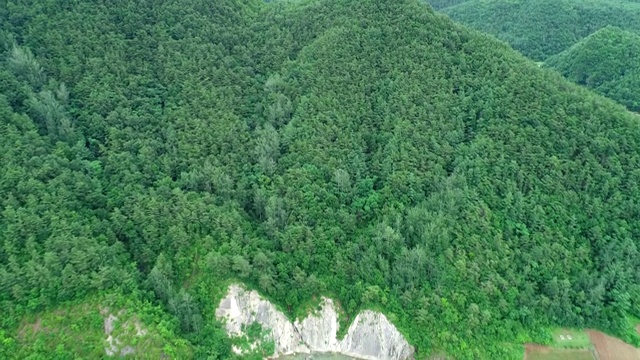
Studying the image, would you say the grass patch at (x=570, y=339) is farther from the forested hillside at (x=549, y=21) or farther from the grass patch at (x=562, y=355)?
the forested hillside at (x=549, y=21)

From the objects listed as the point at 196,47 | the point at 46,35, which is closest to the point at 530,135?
the point at 196,47

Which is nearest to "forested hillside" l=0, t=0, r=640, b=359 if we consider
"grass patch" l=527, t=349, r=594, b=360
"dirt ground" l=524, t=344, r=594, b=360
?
"dirt ground" l=524, t=344, r=594, b=360

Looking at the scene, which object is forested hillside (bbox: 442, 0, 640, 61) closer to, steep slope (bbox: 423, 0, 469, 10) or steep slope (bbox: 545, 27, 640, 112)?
A: steep slope (bbox: 545, 27, 640, 112)

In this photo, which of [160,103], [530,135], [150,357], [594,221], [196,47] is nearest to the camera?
[150,357]

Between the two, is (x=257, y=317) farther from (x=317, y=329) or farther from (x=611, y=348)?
(x=611, y=348)

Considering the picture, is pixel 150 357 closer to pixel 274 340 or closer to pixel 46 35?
pixel 274 340

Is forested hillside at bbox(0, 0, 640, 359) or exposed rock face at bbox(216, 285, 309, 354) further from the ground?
forested hillside at bbox(0, 0, 640, 359)

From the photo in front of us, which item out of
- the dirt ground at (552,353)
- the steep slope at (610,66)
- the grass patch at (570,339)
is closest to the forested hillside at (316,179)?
the grass patch at (570,339)
